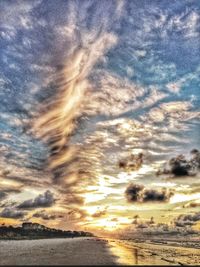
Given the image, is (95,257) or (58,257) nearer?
(58,257)

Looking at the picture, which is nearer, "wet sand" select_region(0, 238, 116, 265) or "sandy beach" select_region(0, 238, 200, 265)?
"wet sand" select_region(0, 238, 116, 265)

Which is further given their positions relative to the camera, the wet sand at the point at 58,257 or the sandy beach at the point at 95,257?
the sandy beach at the point at 95,257
